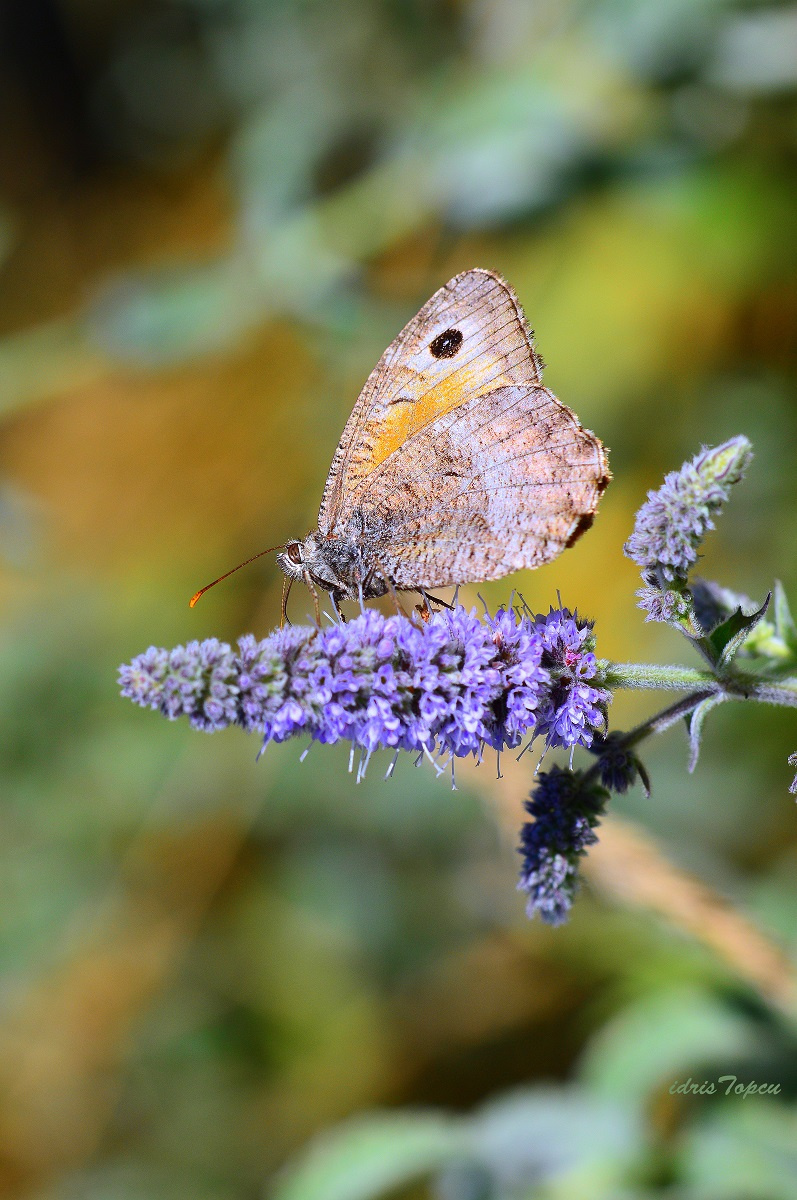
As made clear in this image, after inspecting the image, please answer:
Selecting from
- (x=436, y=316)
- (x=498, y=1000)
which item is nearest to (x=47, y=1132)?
(x=498, y=1000)

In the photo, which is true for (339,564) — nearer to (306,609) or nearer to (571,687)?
(571,687)

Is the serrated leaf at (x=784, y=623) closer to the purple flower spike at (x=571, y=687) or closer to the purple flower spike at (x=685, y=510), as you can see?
the purple flower spike at (x=685, y=510)

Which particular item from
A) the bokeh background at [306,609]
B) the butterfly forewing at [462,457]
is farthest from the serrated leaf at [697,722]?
the bokeh background at [306,609]

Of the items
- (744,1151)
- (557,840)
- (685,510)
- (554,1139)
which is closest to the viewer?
(685,510)

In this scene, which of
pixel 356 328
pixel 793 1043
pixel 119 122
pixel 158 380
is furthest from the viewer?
pixel 119 122

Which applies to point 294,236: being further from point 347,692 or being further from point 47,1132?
point 47,1132

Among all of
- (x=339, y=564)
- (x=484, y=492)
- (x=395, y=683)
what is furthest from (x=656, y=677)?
(x=339, y=564)

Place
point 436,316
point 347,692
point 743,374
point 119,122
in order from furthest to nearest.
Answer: point 119,122 → point 743,374 → point 436,316 → point 347,692
